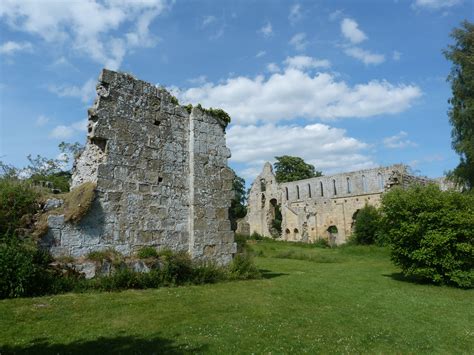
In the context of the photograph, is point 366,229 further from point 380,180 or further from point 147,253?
point 147,253

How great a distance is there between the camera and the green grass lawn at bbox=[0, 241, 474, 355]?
211 inches

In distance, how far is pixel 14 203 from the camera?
26.1 ft

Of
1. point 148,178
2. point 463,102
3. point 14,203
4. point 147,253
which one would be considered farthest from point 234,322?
point 463,102

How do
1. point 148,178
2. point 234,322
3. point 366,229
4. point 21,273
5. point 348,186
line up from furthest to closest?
point 348,186 < point 366,229 < point 148,178 < point 21,273 < point 234,322

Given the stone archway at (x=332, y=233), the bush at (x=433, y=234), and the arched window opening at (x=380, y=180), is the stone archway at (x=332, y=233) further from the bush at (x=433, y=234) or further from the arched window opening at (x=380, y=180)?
the bush at (x=433, y=234)

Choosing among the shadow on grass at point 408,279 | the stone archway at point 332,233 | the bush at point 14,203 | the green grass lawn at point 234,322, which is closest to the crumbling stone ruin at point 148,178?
the bush at point 14,203

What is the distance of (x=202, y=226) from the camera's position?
36.1 feet

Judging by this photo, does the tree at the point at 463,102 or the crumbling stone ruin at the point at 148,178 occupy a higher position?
the tree at the point at 463,102

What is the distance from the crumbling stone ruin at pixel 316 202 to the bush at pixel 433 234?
25.3 metres

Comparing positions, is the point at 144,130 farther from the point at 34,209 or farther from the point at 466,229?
the point at 466,229

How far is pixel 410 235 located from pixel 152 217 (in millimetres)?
8151

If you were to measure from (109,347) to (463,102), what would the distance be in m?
23.5

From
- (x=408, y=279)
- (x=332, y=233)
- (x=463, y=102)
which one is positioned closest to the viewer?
(x=408, y=279)

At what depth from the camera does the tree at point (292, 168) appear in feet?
197
